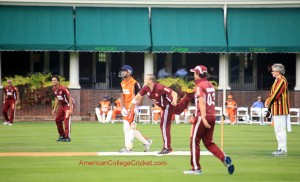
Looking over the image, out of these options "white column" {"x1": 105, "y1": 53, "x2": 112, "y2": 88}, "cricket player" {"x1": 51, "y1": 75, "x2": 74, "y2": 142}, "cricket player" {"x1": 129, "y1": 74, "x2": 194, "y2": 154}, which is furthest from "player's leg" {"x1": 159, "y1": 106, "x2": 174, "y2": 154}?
"white column" {"x1": 105, "y1": 53, "x2": 112, "y2": 88}

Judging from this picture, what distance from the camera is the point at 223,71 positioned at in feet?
155

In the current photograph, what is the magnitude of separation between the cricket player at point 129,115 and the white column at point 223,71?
23627mm

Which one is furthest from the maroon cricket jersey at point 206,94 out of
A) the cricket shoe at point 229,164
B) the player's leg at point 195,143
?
the cricket shoe at point 229,164

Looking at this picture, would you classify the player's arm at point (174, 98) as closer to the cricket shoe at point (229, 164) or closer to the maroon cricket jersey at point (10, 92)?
the cricket shoe at point (229, 164)

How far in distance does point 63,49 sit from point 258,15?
10494mm

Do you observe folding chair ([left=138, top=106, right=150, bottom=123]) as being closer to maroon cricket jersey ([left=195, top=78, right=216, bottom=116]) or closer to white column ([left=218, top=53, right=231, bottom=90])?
white column ([left=218, top=53, right=231, bottom=90])

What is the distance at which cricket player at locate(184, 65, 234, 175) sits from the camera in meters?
17.6

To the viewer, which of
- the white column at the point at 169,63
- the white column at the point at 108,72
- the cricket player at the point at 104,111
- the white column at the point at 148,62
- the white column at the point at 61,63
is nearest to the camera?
the cricket player at the point at 104,111

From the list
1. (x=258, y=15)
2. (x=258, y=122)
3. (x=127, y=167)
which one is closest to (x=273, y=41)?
(x=258, y=15)

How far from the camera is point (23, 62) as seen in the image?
160ft

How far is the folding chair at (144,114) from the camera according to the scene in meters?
45.1

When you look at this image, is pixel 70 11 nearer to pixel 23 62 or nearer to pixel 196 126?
pixel 23 62

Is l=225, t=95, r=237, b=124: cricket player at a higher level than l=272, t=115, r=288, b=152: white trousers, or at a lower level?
higher

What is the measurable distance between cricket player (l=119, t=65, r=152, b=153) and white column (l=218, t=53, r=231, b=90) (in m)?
23.6
